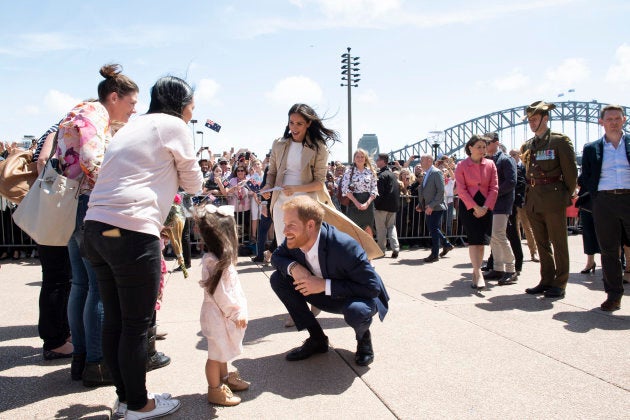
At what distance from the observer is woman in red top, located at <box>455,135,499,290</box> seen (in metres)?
5.90

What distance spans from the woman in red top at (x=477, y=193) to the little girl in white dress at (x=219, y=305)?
384 centimetres

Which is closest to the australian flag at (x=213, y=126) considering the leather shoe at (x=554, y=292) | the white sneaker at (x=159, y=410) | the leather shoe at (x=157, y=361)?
the leather shoe at (x=554, y=292)

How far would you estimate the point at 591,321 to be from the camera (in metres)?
4.38

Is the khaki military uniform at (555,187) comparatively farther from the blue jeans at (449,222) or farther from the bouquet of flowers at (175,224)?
the blue jeans at (449,222)

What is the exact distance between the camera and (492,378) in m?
3.09

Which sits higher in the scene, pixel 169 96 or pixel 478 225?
pixel 169 96

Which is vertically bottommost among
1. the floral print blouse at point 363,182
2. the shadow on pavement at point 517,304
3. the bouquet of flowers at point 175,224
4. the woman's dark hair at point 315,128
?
the shadow on pavement at point 517,304

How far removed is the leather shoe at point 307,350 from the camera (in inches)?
138

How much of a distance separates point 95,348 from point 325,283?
1.55 meters

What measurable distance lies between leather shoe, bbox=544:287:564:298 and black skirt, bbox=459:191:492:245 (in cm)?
90

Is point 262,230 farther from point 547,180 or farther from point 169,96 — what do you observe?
point 169,96

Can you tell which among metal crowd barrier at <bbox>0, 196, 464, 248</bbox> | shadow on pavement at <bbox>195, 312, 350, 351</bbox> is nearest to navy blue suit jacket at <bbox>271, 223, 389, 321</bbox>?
shadow on pavement at <bbox>195, 312, 350, 351</bbox>

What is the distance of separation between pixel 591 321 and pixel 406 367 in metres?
2.17

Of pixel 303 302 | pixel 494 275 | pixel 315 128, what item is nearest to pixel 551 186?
pixel 494 275
